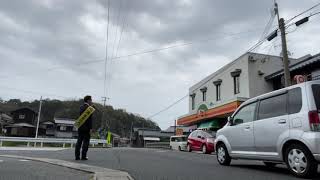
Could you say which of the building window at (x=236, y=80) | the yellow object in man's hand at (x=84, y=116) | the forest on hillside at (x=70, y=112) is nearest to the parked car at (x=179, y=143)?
the building window at (x=236, y=80)

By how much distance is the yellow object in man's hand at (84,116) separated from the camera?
1008 cm

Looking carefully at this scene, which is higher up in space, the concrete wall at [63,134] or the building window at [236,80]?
the building window at [236,80]

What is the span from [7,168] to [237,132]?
5.37m

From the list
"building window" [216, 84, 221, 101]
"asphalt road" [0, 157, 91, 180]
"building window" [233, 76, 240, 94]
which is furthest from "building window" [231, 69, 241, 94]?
"asphalt road" [0, 157, 91, 180]

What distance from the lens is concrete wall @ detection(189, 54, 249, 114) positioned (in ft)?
95.7

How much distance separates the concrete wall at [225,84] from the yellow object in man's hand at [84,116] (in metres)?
20.2

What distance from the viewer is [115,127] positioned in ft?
321

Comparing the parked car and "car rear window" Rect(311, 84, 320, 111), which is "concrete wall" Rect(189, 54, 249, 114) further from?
"car rear window" Rect(311, 84, 320, 111)

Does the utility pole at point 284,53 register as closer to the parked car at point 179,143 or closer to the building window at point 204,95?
the parked car at point 179,143

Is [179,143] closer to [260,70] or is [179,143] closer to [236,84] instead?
[236,84]

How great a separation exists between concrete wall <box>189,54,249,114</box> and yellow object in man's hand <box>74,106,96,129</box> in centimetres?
2019

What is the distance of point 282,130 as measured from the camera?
305 inches

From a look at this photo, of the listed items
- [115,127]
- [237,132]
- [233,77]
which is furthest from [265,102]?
[115,127]

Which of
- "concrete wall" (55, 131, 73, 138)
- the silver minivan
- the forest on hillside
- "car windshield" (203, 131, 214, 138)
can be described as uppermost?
the forest on hillside
